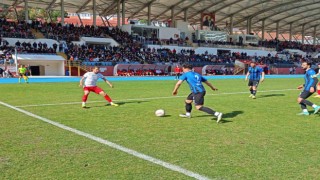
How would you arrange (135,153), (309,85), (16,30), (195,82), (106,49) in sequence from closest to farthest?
(135,153) < (195,82) < (309,85) < (16,30) < (106,49)

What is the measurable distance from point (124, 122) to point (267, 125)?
349 centimetres

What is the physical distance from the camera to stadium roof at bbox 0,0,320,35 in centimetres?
5469

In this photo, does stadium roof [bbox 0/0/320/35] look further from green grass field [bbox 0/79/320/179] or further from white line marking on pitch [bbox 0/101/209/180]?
white line marking on pitch [bbox 0/101/209/180]

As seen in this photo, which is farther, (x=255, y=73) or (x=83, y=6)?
(x=83, y=6)

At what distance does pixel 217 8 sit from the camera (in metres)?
60.1

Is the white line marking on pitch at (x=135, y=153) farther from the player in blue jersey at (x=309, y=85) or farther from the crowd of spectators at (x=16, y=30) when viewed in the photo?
the crowd of spectators at (x=16, y=30)

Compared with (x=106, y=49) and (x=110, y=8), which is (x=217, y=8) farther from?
(x=106, y=49)

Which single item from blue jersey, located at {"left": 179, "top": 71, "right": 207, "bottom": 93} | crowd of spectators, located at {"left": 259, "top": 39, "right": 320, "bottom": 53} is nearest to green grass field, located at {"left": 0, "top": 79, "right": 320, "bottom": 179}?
blue jersey, located at {"left": 179, "top": 71, "right": 207, "bottom": 93}

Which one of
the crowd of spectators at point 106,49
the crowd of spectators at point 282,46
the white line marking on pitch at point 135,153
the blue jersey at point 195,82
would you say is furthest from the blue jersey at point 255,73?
the crowd of spectators at point 282,46

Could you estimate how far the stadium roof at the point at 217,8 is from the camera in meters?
54.7

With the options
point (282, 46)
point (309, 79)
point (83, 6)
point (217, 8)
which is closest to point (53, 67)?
point (83, 6)

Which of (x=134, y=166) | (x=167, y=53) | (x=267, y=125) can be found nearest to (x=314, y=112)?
(x=267, y=125)

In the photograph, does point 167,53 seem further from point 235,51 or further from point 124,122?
point 124,122

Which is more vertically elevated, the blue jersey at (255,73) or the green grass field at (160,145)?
the blue jersey at (255,73)
